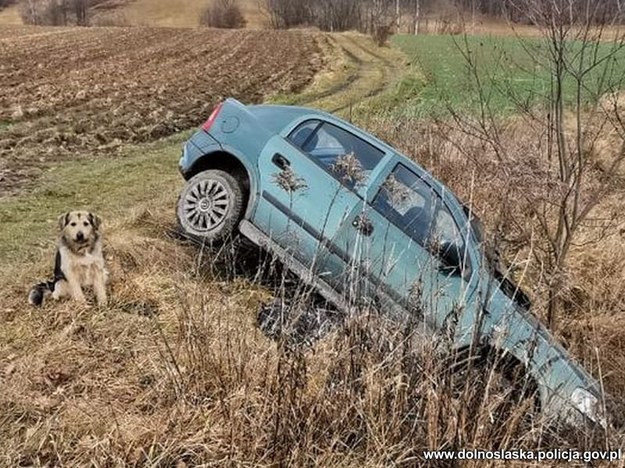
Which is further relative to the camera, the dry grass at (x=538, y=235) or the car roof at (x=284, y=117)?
the car roof at (x=284, y=117)

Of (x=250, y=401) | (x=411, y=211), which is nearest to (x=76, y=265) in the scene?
(x=250, y=401)

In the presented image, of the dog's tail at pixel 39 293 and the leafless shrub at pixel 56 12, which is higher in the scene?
the dog's tail at pixel 39 293

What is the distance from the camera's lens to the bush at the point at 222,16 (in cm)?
8131

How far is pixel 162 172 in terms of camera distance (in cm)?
1155

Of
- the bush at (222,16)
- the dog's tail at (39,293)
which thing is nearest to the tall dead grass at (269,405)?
the dog's tail at (39,293)

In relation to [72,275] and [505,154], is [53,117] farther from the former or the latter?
[505,154]

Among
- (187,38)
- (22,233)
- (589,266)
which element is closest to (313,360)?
(589,266)

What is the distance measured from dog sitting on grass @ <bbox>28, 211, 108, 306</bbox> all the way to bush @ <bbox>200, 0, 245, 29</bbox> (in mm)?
78854

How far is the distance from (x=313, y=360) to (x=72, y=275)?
250cm

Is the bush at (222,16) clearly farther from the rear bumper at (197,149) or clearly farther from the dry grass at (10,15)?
the rear bumper at (197,149)

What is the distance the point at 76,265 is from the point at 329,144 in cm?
270

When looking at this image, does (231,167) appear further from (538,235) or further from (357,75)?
(357,75)

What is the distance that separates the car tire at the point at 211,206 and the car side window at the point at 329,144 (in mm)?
779

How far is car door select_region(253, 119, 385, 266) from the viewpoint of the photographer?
6027 mm
